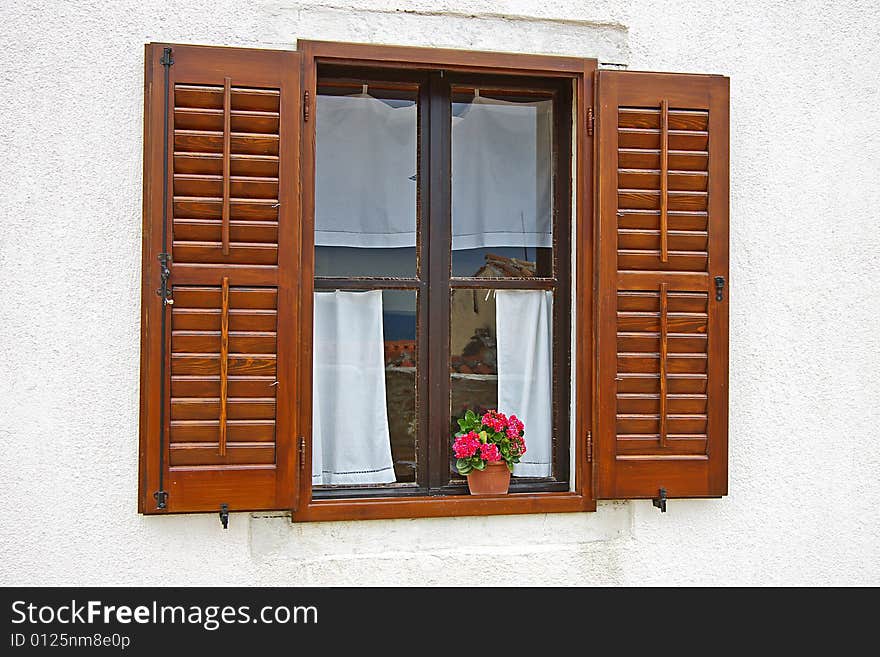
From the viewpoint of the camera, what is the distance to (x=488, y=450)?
3.44 metres

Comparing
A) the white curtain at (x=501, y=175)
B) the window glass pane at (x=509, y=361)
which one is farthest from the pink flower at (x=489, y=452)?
the white curtain at (x=501, y=175)

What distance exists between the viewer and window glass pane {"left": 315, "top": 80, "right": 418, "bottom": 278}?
3.59 meters

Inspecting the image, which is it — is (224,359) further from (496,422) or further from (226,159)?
(496,422)

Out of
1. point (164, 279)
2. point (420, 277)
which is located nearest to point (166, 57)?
point (164, 279)

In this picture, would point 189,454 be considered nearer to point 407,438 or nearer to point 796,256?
point 407,438

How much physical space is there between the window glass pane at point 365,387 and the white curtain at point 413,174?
0.26 metres

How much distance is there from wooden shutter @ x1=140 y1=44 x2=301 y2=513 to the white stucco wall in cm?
14

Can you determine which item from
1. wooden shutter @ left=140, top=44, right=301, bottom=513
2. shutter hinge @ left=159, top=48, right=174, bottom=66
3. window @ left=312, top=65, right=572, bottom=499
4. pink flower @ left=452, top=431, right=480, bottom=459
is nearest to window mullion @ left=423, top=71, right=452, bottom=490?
window @ left=312, top=65, right=572, bottom=499

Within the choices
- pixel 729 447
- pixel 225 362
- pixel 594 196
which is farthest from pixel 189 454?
pixel 729 447

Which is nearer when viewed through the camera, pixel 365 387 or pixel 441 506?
pixel 441 506

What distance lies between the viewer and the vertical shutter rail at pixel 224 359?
320 centimetres

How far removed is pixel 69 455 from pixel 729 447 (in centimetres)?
246

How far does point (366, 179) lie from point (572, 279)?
35.2 inches

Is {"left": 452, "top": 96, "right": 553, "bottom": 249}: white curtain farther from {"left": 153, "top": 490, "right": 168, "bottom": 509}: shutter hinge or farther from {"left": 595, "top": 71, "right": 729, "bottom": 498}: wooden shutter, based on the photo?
{"left": 153, "top": 490, "right": 168, "bottom": 509}: shutter hinge
